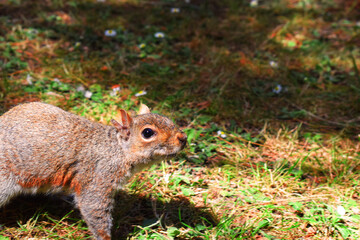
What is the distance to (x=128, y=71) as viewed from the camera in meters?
4.16

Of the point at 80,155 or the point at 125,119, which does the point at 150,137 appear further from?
the point at 80,155

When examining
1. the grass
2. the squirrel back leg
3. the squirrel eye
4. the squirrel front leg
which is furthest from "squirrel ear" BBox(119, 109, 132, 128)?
the squirrel back leg

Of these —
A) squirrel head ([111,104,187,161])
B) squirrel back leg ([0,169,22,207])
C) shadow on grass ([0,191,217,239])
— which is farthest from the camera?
shadow on grass ([0,191,217,239])

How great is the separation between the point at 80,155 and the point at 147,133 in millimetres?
472

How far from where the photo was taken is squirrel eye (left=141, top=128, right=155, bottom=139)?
2.27 metres

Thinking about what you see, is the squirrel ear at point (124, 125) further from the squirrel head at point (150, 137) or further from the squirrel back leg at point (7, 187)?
the squirrel back leg at point (7, 187)

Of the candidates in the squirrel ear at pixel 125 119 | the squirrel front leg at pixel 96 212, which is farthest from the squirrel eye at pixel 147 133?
the squirrel front leg at pixel 96 212

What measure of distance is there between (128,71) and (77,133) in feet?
6.36

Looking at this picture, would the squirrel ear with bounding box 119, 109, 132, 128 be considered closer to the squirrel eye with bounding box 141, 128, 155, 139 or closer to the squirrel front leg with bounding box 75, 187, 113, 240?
the squirrel eye with bounding box 141, 128, 155, 139

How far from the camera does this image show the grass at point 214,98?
254 cm

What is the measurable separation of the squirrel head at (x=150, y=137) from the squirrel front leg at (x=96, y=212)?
35cm

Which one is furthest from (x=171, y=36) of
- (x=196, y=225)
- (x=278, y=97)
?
(x=196, y=225)

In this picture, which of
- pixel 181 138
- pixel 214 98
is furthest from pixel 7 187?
pixel 214 98

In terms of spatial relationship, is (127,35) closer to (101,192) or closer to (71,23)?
(71,23)
